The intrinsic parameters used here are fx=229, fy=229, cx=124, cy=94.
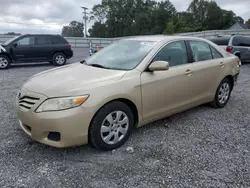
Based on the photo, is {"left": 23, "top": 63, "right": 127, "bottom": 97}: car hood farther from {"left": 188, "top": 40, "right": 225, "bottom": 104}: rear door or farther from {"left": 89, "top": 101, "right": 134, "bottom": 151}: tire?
{"left": 188, "top": 40, "right": 225, "bottom": 104}: rear door

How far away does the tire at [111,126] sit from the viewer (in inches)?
110

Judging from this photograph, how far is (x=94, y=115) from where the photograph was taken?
2768 mm

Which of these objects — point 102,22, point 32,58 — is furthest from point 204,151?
point 102,22

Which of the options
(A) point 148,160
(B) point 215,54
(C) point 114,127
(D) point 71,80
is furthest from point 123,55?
(B) point 215,54

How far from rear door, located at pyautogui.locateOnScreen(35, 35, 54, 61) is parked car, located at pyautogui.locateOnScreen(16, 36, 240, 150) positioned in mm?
7772

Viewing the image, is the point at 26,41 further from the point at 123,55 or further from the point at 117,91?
the point at 117,91

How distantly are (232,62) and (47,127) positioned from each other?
153 inches

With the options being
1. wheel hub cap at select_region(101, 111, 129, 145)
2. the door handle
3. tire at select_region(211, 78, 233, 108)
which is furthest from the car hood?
tire at select_region(211, 78, 233, 108)

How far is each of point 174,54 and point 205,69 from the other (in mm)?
756

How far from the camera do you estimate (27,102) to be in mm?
2863

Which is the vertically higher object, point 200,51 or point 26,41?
point 26,41

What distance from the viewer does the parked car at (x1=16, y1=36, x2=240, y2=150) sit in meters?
2.66

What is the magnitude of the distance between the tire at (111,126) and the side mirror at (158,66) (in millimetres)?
651

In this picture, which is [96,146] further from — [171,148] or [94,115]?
[171,148]
